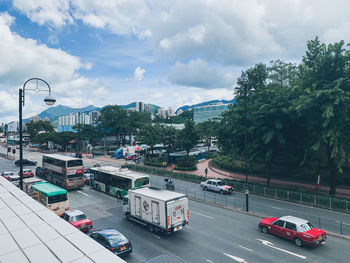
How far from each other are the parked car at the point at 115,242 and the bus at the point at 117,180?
11113mm

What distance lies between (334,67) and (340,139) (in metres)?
8.22

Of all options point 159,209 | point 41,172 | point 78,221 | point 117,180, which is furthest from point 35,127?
point 159,209

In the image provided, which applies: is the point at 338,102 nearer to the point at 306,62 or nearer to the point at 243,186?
the point at 306,62

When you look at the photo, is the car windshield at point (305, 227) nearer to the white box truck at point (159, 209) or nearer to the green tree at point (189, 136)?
the white box truck at point (159, 209)

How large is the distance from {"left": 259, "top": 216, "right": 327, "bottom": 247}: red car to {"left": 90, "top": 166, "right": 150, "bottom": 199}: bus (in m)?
13.8

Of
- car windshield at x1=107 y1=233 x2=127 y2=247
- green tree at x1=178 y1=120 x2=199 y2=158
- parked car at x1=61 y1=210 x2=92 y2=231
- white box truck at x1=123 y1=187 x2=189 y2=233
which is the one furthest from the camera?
→ green tree at x1=178 y1=120 x2=199 y2=158

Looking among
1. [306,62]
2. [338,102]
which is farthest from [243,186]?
[306,62]

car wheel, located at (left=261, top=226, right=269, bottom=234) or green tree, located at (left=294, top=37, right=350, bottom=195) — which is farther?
green tree, located at (left=294, top=37, right=350, bottom=195)

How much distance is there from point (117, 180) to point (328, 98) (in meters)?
25.4

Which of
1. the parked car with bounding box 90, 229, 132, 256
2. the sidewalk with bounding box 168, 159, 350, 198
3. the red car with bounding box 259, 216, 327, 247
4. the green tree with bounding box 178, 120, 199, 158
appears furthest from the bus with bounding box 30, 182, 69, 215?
the green tree with bounding box 178, 120, 199, 158

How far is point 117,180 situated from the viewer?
28.4 m

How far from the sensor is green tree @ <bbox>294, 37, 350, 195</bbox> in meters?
24.3

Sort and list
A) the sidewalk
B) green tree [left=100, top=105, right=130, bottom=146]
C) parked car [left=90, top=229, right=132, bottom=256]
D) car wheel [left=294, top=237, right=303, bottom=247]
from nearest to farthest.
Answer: parked car [left=90, top=229, right=132, bottom=256] → car wheel [left=294, top=237, right=303, bottom=247] → the sidewalk → green tree [left=100, top=105, right=130, bottom=146]

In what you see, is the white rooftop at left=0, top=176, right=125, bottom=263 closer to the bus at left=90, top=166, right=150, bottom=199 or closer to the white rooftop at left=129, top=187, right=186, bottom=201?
the white rooftop at left=129, top=187, right=186, bottom=201
